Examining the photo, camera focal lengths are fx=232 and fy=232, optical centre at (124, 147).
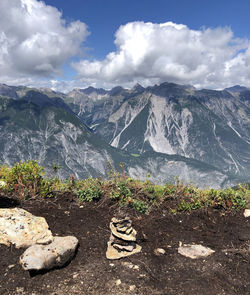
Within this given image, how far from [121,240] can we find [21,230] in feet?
12.6

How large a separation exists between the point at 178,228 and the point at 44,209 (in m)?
6.36

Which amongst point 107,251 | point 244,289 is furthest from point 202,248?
point 107,251

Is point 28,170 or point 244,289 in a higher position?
point 28,170

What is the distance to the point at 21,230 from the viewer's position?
29.2ft

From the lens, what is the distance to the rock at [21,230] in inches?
339

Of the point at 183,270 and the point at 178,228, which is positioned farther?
the point at 178,228

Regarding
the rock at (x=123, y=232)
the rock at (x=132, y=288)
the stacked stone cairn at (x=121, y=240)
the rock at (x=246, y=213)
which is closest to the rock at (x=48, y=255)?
the stacked stone cairn at (x=121, y=240)

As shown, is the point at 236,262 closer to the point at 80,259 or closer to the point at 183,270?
the point at 183,270

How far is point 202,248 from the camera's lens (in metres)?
9.10

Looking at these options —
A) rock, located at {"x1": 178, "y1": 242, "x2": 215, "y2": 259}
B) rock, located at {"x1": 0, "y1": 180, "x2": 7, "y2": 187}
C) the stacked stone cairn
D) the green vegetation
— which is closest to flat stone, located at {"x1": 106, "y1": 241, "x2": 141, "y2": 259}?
the stacked stone cairn

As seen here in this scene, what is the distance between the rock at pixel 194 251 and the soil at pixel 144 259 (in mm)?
200

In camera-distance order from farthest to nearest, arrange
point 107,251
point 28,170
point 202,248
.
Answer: point 28,170 < point 202,248 < point 107,251

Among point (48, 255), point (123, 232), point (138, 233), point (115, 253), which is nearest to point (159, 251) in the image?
point (138, 233)

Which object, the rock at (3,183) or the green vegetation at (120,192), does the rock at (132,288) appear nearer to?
the green vegetation at (120,192)
